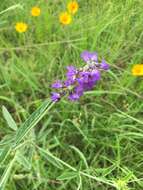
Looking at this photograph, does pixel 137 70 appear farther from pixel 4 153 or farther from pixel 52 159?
pixel 4 153

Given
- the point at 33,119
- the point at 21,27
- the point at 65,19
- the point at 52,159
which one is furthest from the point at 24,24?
the point at 33,119

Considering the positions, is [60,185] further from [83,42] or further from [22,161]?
[83,42]

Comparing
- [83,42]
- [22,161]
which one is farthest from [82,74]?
[83,42]

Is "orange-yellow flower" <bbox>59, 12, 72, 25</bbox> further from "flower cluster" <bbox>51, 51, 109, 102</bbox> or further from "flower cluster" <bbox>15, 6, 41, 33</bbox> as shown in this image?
"flower cluster" <bbox>51, 51, 109, 102</bbox>

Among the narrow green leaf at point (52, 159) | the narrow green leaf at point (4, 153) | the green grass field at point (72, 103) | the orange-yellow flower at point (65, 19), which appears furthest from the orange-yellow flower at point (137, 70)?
the narrow green leaf at point (4, 153)

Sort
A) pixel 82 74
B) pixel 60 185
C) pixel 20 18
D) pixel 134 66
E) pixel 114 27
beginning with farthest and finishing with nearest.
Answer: pixel 20 18
pixel 114 27
pixel 134 66
pixel 60 185
pixel 82 74

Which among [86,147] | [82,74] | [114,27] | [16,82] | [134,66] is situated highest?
[114,27]

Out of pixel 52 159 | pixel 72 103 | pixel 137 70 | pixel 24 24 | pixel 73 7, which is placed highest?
pixel 73 7
